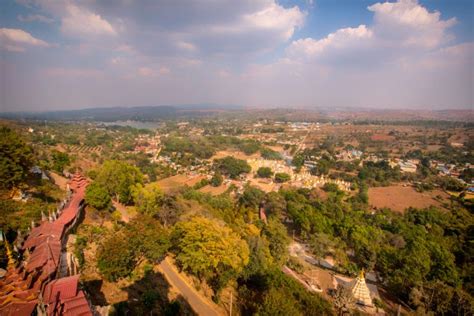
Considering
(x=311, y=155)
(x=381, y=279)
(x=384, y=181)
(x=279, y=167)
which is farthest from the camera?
(x=311, y=155)

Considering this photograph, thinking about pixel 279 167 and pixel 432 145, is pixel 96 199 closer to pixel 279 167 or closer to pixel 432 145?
pixel 279 167

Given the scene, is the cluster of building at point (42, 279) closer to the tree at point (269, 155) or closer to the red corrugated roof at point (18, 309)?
the red corrugated roof at point (18, 309)

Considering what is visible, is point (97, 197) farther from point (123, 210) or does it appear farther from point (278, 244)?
point (278, 244)

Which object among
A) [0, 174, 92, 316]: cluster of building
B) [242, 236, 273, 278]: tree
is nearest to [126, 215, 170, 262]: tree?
[0, 174, 92, 316]: cluster of building

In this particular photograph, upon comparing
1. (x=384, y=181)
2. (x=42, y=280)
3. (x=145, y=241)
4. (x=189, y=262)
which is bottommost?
(x=384, y=181)

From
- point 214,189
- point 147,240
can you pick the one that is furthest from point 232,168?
point 147,240

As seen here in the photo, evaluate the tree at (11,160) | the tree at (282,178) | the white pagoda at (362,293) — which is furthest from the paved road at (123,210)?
the tree at (282,178)

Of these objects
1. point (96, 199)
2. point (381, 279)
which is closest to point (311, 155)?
point (381, 279)
